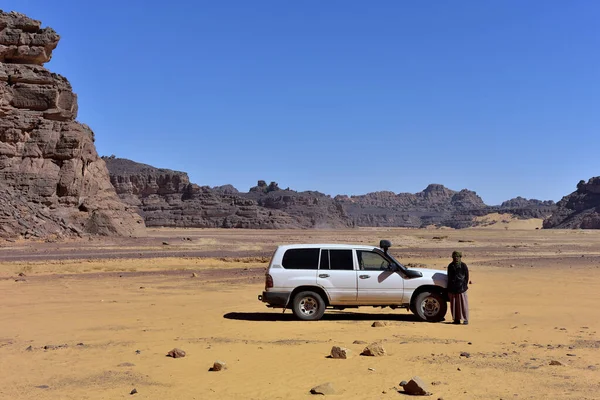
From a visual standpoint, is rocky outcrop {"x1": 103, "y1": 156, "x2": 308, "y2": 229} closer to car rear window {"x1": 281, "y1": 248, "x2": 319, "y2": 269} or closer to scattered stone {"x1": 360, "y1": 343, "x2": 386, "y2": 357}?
car rear window {"x1": 281, "y1": 248, "x2": 319, "y2": 269}

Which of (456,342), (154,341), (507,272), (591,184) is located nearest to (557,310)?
(456,342)

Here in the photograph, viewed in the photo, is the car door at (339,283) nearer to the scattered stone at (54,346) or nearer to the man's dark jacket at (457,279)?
the man's dark jacket at (457,279)

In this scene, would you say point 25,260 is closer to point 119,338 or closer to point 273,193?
point 119,338

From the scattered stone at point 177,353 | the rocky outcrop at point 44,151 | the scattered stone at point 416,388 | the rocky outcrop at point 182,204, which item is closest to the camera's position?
the scattered stone at point 416,388

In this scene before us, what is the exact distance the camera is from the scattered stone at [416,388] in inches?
253

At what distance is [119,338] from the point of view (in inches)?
394

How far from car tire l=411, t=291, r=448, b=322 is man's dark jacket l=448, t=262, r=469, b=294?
341mm

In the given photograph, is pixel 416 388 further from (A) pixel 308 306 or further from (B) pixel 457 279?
(A) pixel 308 306

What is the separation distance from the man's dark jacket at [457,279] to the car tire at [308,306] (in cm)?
262

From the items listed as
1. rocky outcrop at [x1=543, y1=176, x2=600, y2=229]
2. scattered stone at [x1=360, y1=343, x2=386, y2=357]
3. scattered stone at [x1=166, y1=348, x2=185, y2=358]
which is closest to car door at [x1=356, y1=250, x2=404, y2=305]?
scattered stone at [x1=360, y1=343, x2=386, y2=357]

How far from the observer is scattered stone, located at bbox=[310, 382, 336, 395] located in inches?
257

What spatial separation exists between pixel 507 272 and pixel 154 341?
1836cm

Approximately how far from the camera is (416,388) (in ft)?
21.1

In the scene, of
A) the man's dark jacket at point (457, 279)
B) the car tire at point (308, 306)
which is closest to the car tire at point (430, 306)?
the man's dark jacket at point (457, 279)
